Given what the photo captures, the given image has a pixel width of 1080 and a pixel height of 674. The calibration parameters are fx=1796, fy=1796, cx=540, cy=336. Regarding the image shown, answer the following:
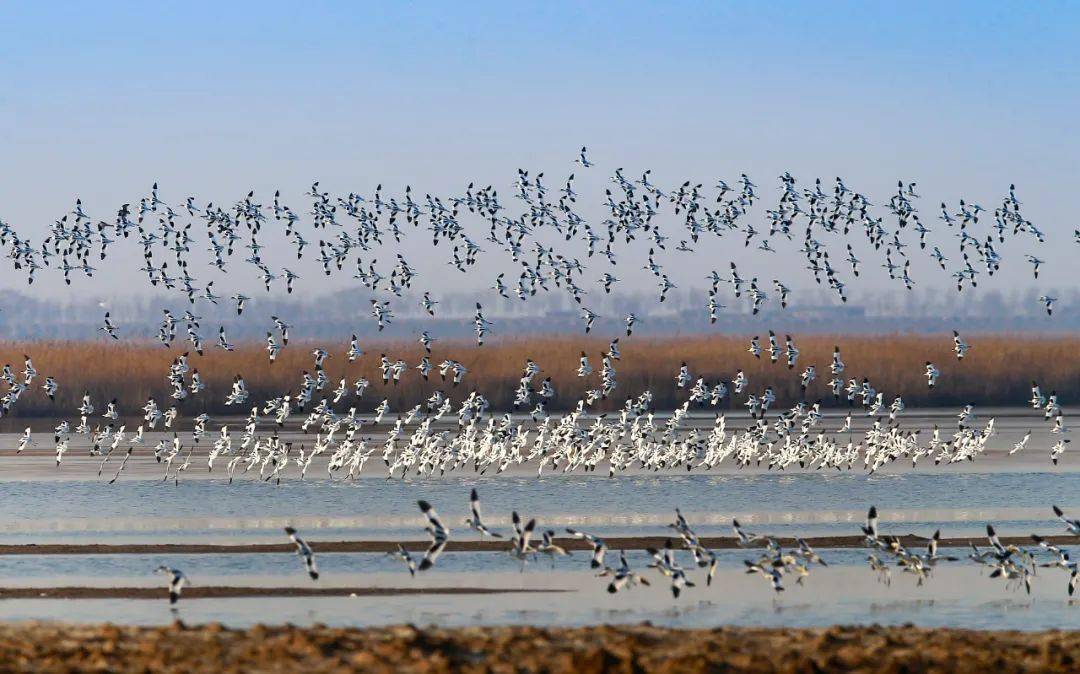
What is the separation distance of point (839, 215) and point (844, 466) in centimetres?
563

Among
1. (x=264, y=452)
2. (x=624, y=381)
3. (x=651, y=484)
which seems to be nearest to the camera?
(x=651, y=484)

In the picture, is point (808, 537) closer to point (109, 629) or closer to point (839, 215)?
point (109, 629)

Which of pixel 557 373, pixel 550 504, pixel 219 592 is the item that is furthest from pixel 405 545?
pixel 557 373

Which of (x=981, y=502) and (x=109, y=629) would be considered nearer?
(x=109, y=629)

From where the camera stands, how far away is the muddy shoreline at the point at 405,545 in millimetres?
24000

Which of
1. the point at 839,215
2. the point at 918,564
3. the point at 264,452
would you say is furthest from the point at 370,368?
the point at 918,564

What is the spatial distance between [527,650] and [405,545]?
10.8 m

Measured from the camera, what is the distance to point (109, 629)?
1478 cm

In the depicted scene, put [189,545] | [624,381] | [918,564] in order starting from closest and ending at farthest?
[918,564], [189,545], [624,381]

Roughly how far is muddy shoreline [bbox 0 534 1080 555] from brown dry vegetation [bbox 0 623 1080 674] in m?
8.50

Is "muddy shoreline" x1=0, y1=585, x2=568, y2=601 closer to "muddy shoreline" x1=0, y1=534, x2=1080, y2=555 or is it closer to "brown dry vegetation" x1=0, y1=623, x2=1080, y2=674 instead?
"muddy shoreline" x1=0, y1=534, x2=1080, y2=555

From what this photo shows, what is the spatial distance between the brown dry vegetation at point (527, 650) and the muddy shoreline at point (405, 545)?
8498 mm

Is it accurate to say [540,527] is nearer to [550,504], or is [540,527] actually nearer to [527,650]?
[550,504]

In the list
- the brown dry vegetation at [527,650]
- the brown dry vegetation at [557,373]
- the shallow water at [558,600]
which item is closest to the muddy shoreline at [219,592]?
the shallow water at [558,600]
